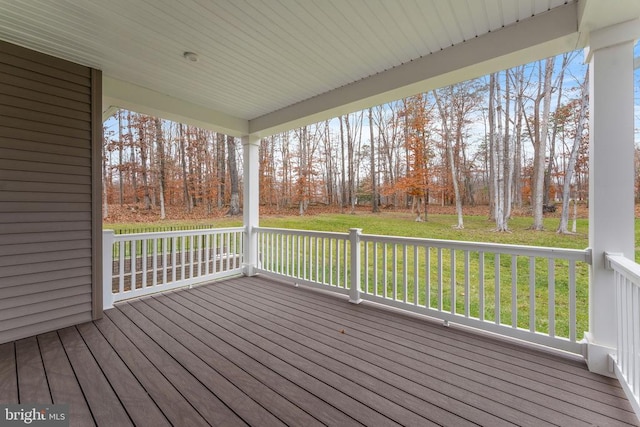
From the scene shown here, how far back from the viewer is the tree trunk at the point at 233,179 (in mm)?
8695

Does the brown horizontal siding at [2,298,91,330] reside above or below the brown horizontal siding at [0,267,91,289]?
below

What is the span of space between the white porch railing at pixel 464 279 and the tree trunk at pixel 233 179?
4.05 m

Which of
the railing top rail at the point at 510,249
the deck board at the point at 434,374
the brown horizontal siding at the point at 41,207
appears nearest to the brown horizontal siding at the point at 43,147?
the brown horizontal siding at the point at 41,207

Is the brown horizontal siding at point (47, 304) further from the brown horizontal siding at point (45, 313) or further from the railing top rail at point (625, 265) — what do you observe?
the railing top rail at point (625, 265)

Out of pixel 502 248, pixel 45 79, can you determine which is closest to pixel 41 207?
pixel 45 79

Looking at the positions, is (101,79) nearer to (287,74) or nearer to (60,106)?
(60,106)

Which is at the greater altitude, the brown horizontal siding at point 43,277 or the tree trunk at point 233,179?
the tree trunk at point 233,179

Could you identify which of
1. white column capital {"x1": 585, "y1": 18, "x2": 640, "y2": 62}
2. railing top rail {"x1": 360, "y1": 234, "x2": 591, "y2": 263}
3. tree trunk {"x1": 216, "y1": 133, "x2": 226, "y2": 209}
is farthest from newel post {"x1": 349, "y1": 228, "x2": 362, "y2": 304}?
tree trunk {"x1": 216, "y1": 133, "x2": 226, "y2": 209}

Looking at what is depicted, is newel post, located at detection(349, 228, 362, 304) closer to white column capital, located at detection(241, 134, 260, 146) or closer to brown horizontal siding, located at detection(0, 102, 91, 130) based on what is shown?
white column capital, located at detection(241, 134, 260, 146)

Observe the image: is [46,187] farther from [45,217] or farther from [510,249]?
[510,249]

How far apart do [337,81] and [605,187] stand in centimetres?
280

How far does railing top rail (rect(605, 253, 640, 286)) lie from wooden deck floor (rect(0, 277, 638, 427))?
2.70 ft

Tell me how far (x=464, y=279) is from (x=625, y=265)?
47.4 inches

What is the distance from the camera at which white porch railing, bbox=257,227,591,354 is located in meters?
2.38
